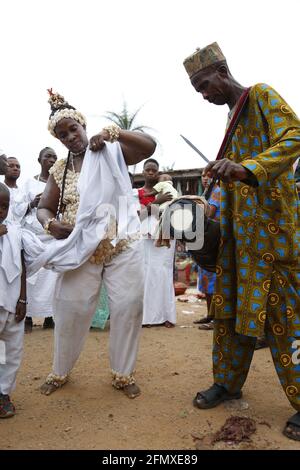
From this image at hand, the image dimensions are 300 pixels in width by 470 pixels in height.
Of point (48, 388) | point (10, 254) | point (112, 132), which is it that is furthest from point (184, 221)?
point (48, 388)

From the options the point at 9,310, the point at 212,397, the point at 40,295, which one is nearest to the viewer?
the point at 9,310

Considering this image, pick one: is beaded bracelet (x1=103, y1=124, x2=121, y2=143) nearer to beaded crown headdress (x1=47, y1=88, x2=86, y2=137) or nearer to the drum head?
beaded crown headdress (x1=47, y1=88, x2=86, y2=137)

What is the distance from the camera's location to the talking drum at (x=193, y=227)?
238cm

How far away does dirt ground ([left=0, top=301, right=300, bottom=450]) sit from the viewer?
226 centimetres

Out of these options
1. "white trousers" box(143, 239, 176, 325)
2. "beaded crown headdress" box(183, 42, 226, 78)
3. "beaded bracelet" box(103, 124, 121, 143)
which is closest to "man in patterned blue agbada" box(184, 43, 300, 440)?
"beaded crown headdress" box(183, 42, 226, 78)

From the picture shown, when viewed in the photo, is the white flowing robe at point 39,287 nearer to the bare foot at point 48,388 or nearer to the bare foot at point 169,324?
the bare foot at point 169,324

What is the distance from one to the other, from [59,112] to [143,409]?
6.89 ft

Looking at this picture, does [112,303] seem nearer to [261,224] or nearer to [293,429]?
[261,224]

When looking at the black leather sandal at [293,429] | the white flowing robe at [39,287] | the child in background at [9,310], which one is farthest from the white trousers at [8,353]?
the white flowing robe at [39,287]

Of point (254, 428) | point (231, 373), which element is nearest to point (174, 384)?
point (231, 373)

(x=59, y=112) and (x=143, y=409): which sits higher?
(x=59, y=112)

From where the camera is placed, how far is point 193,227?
2416 millimetres

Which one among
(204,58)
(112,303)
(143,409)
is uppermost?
(204,58)

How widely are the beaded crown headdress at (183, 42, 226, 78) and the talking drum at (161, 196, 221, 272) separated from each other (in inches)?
30.1
